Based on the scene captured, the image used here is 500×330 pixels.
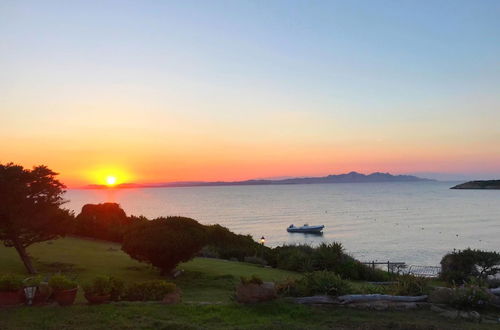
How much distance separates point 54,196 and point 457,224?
241ft

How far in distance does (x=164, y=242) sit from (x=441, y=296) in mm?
10426

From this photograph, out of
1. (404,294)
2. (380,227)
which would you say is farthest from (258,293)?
(380,227)

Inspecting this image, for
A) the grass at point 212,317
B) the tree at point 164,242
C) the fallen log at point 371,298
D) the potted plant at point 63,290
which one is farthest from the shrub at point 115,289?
the tree at point 164,242

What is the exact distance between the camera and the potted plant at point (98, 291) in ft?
30.9

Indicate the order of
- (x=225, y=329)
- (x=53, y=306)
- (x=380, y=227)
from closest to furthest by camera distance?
1. (x=225, y=329)
2. (x=53, y=306)
3. (x=380, y=227)

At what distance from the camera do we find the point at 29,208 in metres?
16.0

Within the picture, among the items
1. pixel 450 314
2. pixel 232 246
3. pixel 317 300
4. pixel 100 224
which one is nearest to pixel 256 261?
pixel 232 246

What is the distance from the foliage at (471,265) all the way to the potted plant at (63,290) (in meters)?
18.5

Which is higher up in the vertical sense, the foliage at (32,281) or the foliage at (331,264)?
the foliage at (32,281)

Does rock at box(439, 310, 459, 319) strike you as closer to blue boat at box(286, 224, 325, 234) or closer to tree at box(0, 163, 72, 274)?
tree at box(0, 163, 72, 274)

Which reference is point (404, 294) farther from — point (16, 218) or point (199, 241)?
point (16, 218)

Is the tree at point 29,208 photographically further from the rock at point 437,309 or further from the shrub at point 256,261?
the rock at point 437,309

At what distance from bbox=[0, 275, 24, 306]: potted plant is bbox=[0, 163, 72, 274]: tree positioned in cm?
704

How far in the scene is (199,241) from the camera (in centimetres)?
1747
